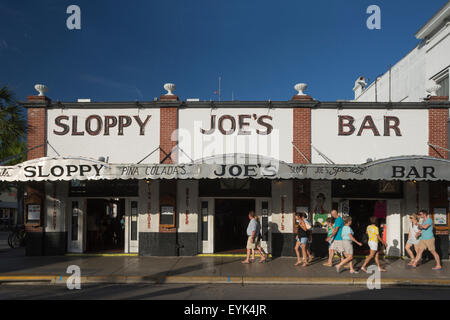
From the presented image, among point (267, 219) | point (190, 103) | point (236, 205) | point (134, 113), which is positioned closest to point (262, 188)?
point (267, 219)

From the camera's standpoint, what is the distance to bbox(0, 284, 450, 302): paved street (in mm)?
7422

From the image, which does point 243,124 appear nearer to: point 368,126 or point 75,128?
point 368,126

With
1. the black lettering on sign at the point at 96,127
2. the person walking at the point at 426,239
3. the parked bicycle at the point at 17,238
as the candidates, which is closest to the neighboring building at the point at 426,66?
the person walking at the point at 426,239

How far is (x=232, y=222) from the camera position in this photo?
608 inches

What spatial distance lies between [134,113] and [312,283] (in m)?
8.36

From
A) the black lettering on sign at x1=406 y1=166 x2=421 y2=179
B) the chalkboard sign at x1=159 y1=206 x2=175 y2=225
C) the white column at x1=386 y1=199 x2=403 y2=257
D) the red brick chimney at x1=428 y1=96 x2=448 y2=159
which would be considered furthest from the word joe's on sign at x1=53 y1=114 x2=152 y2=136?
the red brick chimney at x1=428 y1=96 x2=448 y2=159

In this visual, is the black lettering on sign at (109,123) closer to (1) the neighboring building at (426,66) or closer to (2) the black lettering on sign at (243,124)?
(2) the black lettering on sign at (243,124)

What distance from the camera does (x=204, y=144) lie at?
12430mm

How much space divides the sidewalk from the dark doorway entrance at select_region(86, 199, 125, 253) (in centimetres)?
178

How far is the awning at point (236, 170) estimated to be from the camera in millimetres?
10227

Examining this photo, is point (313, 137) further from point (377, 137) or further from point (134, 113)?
point (134, 113)

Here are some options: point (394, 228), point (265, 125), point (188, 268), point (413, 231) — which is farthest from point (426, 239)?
Result: point (188, 268)

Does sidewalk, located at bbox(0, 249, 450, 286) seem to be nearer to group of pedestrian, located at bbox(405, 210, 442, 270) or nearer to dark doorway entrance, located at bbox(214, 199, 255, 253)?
group of pedestrian, located at bbox(405, 210, 442, 270)

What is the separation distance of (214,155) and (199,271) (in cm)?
421
